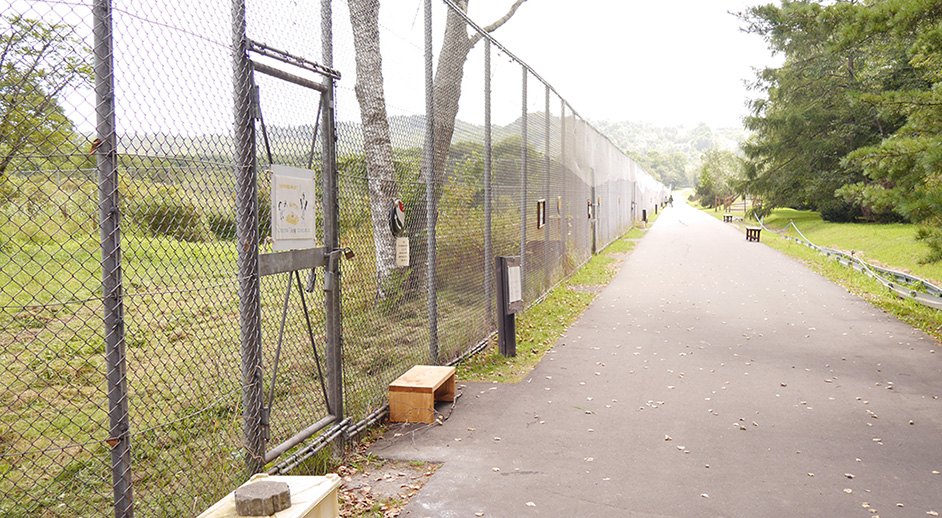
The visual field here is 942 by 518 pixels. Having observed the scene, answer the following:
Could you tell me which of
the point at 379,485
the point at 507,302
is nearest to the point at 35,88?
the point at 379,485

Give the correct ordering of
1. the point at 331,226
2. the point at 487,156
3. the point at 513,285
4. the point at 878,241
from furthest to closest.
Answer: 1. the point at 878,241
2. the point at 487,156
3. the point at 513,285
4. the point at 331,226

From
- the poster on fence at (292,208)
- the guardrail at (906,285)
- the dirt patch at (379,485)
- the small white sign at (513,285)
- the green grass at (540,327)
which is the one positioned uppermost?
the poster on fence at (292,208)

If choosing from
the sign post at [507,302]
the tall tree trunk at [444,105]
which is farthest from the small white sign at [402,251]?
the sign post at [507,302]

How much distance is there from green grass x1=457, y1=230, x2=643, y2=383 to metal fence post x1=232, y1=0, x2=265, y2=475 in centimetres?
391

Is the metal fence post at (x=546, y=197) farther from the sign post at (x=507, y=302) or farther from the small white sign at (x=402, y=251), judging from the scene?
the small white sign at (x=402, y=251)

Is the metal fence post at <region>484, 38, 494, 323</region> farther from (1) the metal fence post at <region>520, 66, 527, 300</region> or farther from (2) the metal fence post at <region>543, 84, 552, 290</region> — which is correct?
(2) the metal fence post at <region>543, 84, 552, 290</region>

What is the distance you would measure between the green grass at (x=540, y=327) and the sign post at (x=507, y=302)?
178 millimetres

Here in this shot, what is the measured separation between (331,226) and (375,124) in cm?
163

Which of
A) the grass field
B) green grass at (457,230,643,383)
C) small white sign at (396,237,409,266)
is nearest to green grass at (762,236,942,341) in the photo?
green grass at (457,230,643,383)

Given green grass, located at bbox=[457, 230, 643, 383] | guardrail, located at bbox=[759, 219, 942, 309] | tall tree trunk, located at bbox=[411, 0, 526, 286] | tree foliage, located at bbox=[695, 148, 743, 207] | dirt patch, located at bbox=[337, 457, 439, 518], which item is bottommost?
dirt patch, located at bbox=[337, 457, 439, 518]

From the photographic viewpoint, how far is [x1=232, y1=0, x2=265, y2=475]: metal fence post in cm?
398

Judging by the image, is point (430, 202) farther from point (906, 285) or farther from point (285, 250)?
point (906, 285)

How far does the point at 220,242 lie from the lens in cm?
403

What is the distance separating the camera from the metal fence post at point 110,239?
9.75 feet
